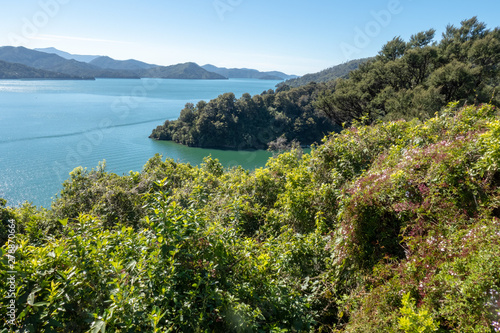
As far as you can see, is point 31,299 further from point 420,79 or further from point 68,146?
point 68,146

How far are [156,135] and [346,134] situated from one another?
2154 inches

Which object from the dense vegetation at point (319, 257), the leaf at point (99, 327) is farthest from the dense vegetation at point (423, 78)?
the leaf at point (99, 327)

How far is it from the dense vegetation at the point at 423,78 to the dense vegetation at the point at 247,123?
25840 mm

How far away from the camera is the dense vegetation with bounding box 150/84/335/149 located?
56.1 meters

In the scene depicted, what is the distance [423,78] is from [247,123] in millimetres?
39465

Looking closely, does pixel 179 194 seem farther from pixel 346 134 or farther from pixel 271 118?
pixel 271 118

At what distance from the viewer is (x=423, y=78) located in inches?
997

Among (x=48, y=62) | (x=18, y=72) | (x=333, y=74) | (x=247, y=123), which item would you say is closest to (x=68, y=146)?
(x=247, y=123)

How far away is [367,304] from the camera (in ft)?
9.61

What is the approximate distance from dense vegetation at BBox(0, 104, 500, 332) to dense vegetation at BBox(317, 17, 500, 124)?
48.3 feet

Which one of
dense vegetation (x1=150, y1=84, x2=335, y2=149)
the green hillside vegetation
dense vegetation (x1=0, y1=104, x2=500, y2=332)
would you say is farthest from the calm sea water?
the green hillside vegetation

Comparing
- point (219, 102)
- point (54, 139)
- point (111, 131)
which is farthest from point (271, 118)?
point (54, 139)

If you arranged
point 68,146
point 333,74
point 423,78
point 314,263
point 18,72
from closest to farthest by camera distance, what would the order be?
point 314,263 < point 423,78 < point 68,146 < point 18,72 < point 333,74

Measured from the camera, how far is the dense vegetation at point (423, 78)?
65.0 feet
